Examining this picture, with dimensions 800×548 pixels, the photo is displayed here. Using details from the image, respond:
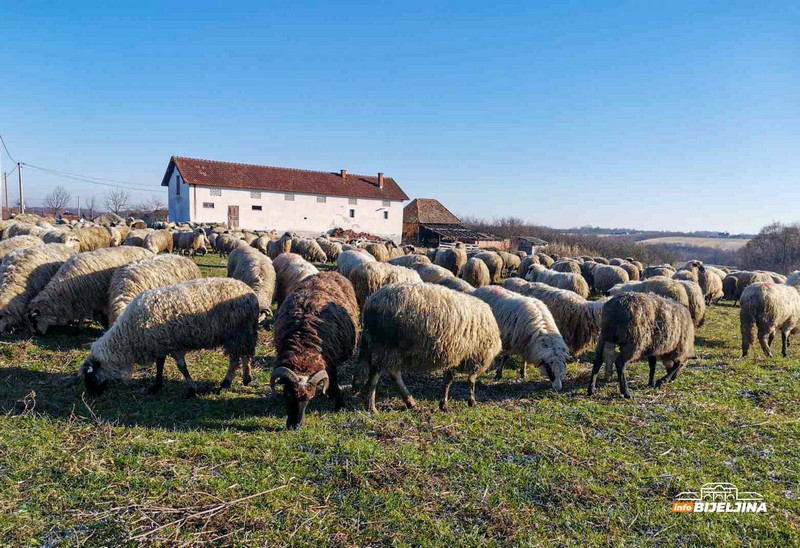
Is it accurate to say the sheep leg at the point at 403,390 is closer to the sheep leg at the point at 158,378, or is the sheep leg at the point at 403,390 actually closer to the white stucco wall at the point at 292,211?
the sheep leg at the point at 158,378

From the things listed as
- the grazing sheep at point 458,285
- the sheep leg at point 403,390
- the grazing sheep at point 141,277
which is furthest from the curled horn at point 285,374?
the grazing sheep at point 458,285

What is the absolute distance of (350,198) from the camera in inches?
1939

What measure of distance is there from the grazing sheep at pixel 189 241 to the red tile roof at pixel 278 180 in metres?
17.6

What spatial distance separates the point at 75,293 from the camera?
28.6ft

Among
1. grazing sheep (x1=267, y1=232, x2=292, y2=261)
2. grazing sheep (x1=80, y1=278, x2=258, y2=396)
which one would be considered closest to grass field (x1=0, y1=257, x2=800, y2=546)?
grazing sheep (x1=80, y1=278, x2=258, y2=396)

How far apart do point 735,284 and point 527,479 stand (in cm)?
2180

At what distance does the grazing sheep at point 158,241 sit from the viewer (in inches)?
742

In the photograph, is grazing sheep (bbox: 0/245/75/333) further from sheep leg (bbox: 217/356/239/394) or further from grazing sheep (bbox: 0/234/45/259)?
sheep leg (bbox: 217/356/239/394)

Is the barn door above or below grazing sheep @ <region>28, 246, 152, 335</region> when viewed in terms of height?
above


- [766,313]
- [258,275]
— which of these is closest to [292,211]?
[258,275]

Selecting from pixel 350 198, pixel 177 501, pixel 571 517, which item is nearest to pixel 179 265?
pixel 177 501

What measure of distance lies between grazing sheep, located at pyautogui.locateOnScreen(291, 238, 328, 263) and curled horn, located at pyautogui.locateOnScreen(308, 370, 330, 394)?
20.7 m

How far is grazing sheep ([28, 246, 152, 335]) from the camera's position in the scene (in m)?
8.45

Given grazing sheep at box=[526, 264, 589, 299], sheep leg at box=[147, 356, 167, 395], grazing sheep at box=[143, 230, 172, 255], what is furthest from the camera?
grazing sheep at box=[143, 230, 172, 255]
